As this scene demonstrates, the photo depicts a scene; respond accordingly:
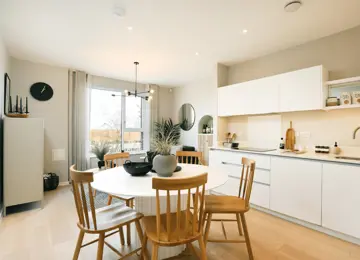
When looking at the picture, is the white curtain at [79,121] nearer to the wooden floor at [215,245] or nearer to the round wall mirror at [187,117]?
the wooden floor at [215,245]

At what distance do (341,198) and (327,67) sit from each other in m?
1.82

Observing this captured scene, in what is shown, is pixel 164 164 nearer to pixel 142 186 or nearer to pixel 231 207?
pixel 142 186

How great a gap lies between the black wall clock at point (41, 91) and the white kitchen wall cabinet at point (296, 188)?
14.7 feet

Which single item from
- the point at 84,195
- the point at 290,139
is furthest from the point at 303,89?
the point at 84,195

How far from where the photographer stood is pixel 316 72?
2607mm

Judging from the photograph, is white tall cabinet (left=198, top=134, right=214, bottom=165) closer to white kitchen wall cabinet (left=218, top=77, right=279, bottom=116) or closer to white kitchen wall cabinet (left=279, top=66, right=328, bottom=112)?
white kitchen wall cabinet (left=218, top=77, right=279, bottom=116)

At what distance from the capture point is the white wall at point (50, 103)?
3.79 meters

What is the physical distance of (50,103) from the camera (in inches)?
161

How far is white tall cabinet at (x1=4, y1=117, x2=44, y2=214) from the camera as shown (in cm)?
274

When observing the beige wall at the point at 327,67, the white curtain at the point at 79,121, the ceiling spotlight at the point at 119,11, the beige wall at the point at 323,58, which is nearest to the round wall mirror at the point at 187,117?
the beige wall at the point at 323,58

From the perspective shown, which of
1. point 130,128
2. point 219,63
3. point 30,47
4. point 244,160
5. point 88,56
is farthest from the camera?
point 130,128

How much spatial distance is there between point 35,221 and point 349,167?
12.8 feet

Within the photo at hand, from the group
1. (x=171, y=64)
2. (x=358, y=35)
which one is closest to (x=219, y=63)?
(x=171, y=64)

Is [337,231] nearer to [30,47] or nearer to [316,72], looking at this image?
[316,72]
